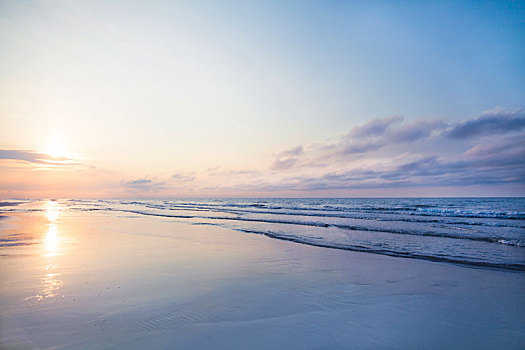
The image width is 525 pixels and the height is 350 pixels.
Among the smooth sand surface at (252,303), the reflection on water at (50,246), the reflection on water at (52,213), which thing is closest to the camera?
the smooth sand surface at (252,303)

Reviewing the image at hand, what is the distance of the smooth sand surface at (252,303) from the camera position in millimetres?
3725

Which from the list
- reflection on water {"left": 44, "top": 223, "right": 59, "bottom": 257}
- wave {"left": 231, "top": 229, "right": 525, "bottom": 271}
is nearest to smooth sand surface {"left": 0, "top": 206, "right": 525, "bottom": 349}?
reflection on water {"left": 44, "top": 223, "right": 59, "bottom": 257}

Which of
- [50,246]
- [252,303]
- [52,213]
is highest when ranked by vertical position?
[252,303]

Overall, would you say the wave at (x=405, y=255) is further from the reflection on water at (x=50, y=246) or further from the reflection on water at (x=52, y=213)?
the reflection on water at (x=52, y=213)

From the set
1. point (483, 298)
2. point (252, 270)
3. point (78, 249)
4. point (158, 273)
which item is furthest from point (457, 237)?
point (78, 249)

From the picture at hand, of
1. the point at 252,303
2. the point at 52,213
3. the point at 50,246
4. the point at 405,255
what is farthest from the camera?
the point at 52,213

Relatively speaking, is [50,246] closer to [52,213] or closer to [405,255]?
[405,255]

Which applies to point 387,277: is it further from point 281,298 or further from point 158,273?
point 158,273

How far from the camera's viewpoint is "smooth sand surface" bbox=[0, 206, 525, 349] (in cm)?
372

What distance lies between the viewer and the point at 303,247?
11.2m

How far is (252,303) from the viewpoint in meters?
5.04

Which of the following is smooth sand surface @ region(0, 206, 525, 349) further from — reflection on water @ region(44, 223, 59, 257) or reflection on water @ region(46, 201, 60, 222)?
reflection on water @ region(46, 201, 60, 222)

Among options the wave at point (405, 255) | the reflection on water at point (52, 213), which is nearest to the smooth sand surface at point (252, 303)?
the wave at point (405, 255)

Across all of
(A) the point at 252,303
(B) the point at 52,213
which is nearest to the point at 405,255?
(A) the point at 252,303
